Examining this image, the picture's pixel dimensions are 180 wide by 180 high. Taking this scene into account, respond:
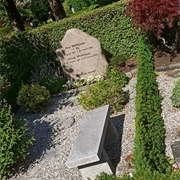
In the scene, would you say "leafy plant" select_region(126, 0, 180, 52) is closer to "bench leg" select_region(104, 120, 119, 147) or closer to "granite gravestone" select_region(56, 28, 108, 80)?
"granite gravestone" select_region(56, 28, 108, 80)

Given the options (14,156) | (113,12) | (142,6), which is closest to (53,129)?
(14,156)

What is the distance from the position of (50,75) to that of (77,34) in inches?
62.8

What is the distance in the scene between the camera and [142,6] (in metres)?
8.80

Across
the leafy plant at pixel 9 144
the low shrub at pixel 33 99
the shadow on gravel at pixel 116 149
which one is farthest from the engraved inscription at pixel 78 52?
the leafy plant at pixel 9 144

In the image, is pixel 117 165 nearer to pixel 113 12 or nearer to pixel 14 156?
pixel 14 156

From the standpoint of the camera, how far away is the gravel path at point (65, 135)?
19.0 feet

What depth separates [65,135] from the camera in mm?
7141

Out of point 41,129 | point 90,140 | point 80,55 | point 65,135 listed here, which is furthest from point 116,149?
point 80,55

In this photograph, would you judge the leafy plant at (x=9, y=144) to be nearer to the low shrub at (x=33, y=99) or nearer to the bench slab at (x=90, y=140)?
the bench slab at (x=90, y=140)

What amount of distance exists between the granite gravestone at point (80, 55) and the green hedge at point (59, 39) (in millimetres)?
908

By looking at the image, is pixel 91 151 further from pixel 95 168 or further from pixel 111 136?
pixel 111 136

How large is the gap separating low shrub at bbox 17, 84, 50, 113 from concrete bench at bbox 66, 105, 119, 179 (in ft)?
9.52

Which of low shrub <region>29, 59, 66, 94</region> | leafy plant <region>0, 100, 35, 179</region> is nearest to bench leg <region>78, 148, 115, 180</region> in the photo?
leafy plant <region>0, 100, 35, 179</region>

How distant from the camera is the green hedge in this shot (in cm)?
1053
